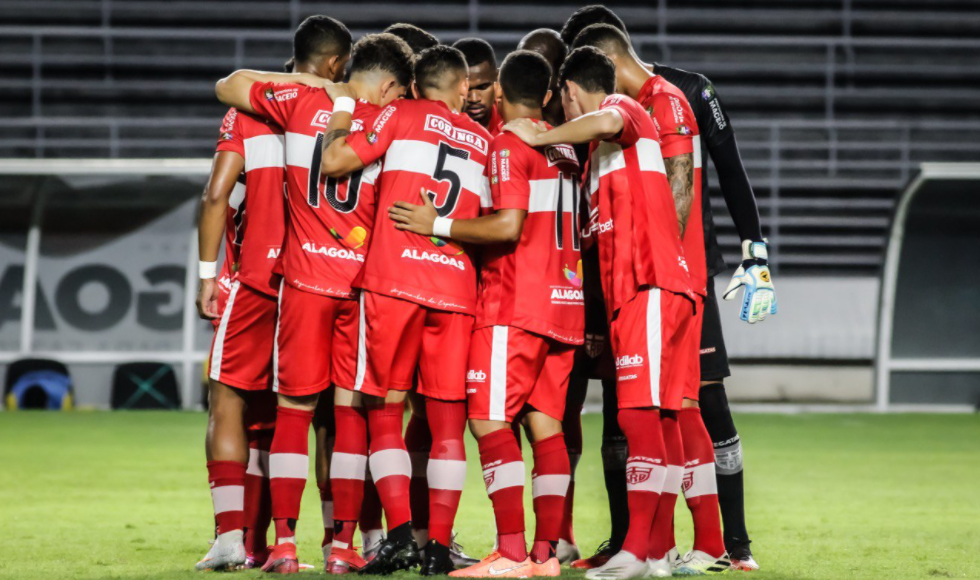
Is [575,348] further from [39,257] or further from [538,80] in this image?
[39,257]

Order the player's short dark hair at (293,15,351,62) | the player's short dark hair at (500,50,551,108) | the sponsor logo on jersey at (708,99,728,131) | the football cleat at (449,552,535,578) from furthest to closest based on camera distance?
the sponsor logo on jersey at (708,99,728,131), the player's short dark hair at (293,15,351,62), the player's short dark hair at (500,50,551,108), the football cleat at (449,552,535,578)

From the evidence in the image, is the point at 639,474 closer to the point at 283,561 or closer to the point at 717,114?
the point at 283,561

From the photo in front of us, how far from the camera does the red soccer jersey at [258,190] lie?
4793 millimetres

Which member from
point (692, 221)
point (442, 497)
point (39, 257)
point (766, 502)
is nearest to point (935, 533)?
point (766, 502)

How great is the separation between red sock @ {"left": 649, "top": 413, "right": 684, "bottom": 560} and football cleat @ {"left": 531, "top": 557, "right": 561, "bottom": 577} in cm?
36

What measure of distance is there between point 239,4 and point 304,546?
13639 mm

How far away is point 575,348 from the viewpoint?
15.7 ft

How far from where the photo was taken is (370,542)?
15.6 feet

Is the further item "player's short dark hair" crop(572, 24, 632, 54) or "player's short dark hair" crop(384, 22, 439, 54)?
"player's short dark hair" crop(384, 22, 439, 54)

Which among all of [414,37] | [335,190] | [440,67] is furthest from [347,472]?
[414,37]

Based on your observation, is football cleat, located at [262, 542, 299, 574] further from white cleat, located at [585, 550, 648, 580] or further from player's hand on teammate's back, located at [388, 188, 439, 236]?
player's hand on teammate's back, located at [388, 188, 439, 236]

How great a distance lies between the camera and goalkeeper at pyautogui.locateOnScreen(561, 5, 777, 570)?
16.1ft

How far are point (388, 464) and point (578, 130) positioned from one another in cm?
144

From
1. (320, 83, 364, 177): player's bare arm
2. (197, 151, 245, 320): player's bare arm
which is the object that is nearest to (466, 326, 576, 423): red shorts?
(320, 83, 364, 177): player's bare arm
